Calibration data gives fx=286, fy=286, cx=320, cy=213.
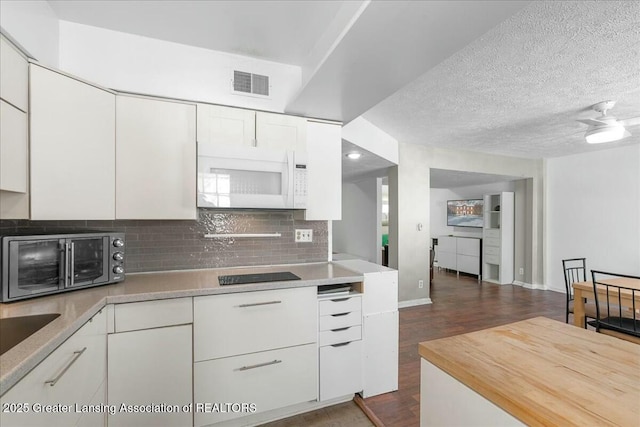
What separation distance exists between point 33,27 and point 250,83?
1.18 metres

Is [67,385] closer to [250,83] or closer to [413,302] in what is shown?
A: [250,83]

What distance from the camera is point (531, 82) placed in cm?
230

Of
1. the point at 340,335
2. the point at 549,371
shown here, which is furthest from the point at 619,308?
the point at 549,371

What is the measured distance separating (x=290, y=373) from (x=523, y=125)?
3.71m

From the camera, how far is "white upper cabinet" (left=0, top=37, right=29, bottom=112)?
125 centimetres

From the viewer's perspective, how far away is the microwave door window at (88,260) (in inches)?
60.8

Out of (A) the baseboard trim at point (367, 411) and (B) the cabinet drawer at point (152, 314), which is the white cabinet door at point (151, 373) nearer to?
(B) the cabinet drawer at point (152, 314)

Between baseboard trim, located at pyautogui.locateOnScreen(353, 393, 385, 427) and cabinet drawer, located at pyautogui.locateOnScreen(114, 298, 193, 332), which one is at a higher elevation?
cabinet drawer, located at pyautogui.locateOnScreen(114, 298, 193, 332)

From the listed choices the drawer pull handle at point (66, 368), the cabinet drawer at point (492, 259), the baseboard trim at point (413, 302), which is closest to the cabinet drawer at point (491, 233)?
the cabinet drawer at point (492, 259)

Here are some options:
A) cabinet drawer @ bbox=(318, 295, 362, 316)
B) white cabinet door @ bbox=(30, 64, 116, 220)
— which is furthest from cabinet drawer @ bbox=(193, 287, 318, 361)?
white cabinet door @ bbox=(30, 64, 116, 220)

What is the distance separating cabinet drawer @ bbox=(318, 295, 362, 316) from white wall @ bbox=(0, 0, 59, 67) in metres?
2.07

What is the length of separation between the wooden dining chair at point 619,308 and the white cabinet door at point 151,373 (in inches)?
126

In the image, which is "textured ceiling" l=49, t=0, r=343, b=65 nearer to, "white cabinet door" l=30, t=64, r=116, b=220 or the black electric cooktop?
"white cabinet door" l=30, t=64, r=116, b=220

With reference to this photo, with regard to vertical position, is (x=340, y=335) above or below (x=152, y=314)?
below
